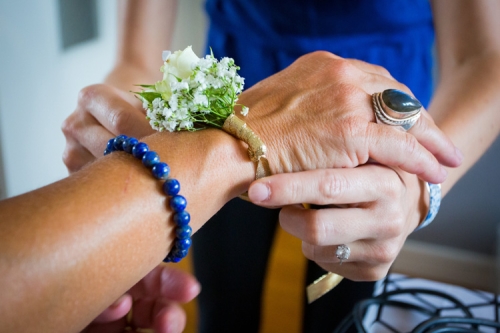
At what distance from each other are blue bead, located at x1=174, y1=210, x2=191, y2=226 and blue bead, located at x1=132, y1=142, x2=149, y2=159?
97 mm

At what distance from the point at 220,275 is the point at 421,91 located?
2.42 feet

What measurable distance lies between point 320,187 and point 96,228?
0.34 meters

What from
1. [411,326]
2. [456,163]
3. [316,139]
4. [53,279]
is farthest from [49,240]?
[411,326]

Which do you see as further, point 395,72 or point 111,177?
point 395,72

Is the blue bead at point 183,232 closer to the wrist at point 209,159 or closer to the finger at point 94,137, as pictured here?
the wrist at point 209,159

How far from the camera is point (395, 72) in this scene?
3.75 feet

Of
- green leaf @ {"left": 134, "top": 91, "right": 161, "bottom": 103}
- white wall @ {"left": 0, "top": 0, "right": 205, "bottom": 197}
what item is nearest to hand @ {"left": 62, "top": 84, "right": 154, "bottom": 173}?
green leaf @ {"left": 134, "top": 91, "right": 161, "bottom": 103}

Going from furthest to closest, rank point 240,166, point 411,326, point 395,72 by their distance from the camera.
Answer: point 395,72
point 411,326
point 240,166

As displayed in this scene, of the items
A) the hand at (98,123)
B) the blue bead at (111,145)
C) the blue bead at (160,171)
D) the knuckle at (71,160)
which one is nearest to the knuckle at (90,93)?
the hand at (98,123)

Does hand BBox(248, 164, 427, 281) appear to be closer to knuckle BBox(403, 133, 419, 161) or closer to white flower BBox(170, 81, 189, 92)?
knuckle BBox(403, 133, 419, 161)

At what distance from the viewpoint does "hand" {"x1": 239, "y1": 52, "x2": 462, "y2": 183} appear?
2.40 feet

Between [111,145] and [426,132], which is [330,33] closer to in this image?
[426,132]

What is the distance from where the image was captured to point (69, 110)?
242cm

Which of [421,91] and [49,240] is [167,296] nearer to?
[49,240]
